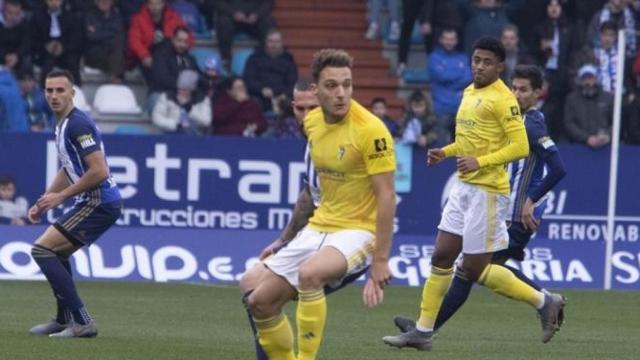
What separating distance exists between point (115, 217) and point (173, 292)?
14.1ft

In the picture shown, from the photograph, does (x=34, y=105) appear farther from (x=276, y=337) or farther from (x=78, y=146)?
(x=276, y=337)

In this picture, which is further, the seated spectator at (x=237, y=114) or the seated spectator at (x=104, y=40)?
the seated spectator at (x=104, y=40)

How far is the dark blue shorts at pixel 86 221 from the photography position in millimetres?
12859

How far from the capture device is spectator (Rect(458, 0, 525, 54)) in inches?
950

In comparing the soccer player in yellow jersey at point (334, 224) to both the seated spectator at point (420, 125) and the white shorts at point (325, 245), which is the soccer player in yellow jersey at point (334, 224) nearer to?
the white shorts at point (325, 245)

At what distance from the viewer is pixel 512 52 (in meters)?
23.6

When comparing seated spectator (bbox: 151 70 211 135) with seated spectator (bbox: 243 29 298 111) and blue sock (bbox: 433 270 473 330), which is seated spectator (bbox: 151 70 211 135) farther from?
blue sock (bbox: 433 270 473 330)

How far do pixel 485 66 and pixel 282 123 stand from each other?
10.5 m

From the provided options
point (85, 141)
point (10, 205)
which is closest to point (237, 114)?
point (10, 205)

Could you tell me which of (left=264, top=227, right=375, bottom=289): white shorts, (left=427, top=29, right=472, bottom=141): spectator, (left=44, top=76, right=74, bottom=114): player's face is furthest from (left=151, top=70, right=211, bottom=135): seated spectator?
(left=264, top=227, right=375, bottom=289): white shorts

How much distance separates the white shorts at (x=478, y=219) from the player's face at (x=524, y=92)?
3.62 ft

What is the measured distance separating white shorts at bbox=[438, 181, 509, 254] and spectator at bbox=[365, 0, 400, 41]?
12936 millimetres

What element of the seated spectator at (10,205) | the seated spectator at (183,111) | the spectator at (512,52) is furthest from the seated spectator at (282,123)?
the seated spectator at (10,205)

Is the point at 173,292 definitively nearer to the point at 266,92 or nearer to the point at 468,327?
the point at 468,327
